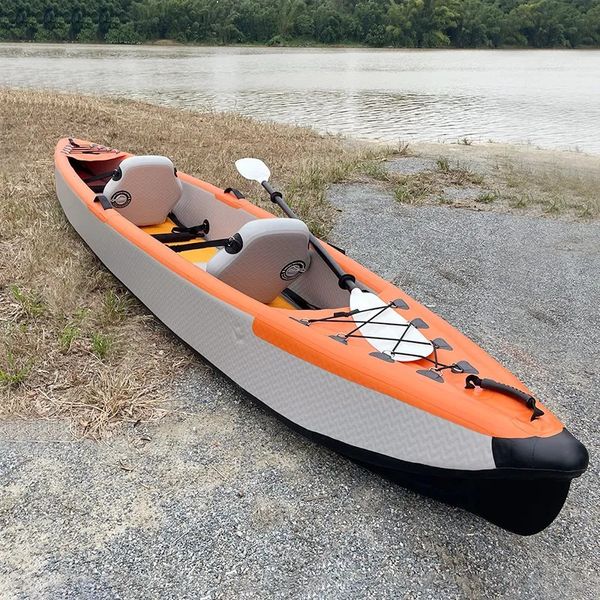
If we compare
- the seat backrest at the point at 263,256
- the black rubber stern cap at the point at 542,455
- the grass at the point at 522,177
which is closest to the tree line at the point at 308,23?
the grass at the point at 522,177

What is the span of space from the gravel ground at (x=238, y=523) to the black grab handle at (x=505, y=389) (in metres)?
0.61

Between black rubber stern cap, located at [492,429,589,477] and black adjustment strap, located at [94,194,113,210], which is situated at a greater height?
black rubber stern cap, located at [492,429,589,477]

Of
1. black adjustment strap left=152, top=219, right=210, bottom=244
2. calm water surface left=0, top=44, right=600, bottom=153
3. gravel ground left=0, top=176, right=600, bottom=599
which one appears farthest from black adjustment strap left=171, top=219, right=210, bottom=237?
calm water surface left=0, top=44, right=600, bottom=153

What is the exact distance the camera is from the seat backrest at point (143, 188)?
4.79 metres

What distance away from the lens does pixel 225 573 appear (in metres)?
2.25

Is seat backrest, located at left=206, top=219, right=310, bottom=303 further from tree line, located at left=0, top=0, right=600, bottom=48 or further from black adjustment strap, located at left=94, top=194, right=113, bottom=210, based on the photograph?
tree line, located at left=0, top=0, right=600, bottom=48

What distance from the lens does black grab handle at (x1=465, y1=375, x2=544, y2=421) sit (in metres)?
2.32

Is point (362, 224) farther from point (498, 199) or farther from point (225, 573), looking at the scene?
point (225, 573)

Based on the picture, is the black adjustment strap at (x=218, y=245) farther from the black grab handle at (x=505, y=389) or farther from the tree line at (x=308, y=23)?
the tree line at (x=308, y=23)

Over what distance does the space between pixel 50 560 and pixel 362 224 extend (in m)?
4.89

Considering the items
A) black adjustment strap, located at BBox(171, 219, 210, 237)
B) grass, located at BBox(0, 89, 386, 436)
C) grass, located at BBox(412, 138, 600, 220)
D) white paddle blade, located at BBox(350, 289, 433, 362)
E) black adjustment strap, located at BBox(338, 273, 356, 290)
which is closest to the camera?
white paddle blade, located at BBox(350, 289, 433, 362)

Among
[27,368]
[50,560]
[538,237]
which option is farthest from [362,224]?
[50,560]

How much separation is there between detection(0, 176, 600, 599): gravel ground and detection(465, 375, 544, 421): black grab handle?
61 cm

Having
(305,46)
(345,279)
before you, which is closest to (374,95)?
(345,279)
